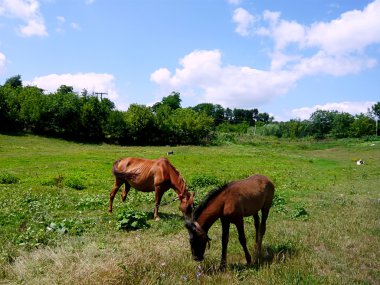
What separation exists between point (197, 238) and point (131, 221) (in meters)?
4.62

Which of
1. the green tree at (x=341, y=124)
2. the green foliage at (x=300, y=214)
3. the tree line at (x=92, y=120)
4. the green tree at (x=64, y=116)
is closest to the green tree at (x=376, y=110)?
the green tree at (x=341, y=124)

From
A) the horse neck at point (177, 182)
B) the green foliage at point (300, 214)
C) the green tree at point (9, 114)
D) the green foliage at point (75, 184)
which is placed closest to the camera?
the horse neck at point (177, 182)

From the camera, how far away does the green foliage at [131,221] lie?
11.7 m

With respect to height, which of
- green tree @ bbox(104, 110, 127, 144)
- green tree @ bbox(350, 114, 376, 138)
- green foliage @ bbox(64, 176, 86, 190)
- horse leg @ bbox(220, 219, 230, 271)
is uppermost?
green tree @ bbox(350, 114, 376, 138)

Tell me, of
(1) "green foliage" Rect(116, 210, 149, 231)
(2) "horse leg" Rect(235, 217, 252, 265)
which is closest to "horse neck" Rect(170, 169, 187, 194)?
(1) "green foliage" Rect(116, 210, 149, 231)

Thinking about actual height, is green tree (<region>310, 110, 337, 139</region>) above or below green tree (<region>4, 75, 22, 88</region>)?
below

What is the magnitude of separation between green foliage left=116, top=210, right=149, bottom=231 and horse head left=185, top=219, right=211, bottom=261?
14.0ft

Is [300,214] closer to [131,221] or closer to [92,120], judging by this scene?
[131,221]

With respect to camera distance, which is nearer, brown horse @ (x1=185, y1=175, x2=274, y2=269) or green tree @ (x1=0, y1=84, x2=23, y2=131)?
brown horse @ (x1=185, y1=175, x2=274, y2=269)

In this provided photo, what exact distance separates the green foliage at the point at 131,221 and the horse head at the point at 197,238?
168 inches

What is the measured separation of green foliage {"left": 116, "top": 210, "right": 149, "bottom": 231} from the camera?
38.4 ft

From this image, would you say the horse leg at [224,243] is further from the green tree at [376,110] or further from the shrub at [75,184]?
the green tree at [376,110]

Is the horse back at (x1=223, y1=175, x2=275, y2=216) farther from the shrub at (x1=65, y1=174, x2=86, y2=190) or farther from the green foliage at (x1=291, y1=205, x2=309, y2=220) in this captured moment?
the shrub at (x1=65, y1=174, x2=86, y2=190)

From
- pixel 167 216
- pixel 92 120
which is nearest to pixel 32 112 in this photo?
pixel 92 120
